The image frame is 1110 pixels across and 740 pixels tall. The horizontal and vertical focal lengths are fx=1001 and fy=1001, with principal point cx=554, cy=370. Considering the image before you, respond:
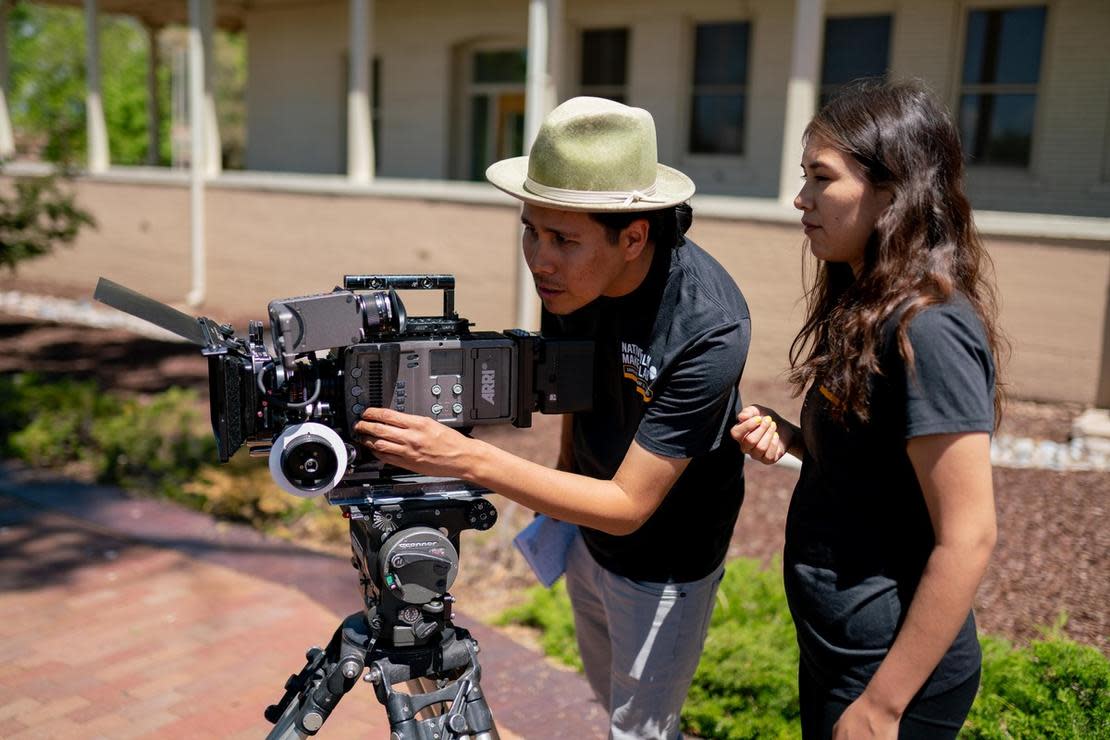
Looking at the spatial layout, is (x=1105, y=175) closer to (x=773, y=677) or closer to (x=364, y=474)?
(x=773, y=677)

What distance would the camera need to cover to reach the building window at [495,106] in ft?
43.6

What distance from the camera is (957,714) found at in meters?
1.73

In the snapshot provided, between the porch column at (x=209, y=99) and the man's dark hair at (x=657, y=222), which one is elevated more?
the porch column at (x=209, y=99)

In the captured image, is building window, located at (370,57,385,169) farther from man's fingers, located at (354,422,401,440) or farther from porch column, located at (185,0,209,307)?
man's fingers, located at (354,422,401,440)

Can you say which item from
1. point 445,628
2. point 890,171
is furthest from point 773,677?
point 890,171

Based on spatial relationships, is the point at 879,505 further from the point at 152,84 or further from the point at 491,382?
the point at 152,84

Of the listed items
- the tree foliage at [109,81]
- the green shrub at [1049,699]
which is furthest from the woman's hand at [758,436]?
the tree foliage at [109,81]

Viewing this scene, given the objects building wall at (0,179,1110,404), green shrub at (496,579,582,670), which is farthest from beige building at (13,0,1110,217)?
green shrub at (496,579,582,670)

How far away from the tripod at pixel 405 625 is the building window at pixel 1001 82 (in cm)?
919

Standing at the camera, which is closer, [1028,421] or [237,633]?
[237,633]

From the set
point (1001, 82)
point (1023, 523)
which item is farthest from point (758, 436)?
point (1001, 82)

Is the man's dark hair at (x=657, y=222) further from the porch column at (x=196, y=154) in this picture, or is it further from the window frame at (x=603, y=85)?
the porch column at (x=196, y=154)

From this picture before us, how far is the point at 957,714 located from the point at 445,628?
3.28 feet

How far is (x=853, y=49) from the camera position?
35.2ft
